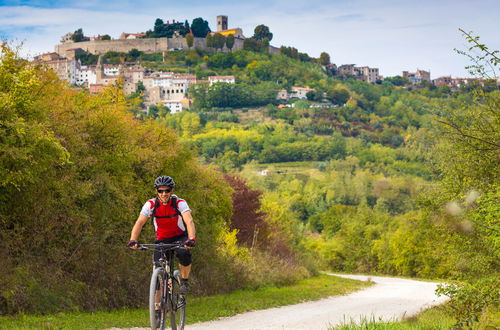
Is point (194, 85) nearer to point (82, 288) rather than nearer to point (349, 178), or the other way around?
point (349, 178)

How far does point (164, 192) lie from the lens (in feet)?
29.4

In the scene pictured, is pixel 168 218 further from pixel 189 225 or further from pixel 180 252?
pixel 180 252

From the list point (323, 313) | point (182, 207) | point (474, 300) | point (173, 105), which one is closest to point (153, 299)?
point (182, 207)

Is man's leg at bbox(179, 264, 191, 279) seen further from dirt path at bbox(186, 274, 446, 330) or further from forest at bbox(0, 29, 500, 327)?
forest at bbox(0, 29, 500, 327)

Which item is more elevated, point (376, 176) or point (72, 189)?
point (72, 189)

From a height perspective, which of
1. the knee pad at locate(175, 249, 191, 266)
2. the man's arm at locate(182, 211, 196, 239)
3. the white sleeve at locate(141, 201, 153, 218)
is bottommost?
the knee pad at locate(175, 249, 191, 266)

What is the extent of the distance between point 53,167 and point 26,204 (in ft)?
3.14

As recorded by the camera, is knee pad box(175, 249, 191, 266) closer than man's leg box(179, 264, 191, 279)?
Yes

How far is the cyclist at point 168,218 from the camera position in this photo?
8.93 meters

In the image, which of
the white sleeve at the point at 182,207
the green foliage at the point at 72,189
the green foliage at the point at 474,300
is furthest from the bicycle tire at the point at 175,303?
the green foliage at the point at 474,300

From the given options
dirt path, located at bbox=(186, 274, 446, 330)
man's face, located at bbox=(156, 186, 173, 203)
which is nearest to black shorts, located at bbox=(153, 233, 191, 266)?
man's face, located at bbox=(156, 186, 173, 203)

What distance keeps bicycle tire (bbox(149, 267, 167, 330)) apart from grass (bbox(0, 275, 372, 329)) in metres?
2.90

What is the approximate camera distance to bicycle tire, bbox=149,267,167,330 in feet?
28.3

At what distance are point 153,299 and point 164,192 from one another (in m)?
1.30
